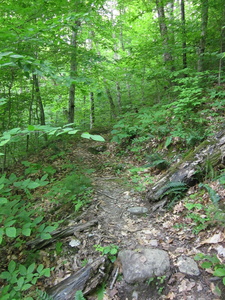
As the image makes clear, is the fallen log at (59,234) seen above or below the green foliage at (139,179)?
below

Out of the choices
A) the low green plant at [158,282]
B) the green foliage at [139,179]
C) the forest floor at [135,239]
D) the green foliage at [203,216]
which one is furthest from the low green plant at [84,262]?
the green foliage at [139,179]

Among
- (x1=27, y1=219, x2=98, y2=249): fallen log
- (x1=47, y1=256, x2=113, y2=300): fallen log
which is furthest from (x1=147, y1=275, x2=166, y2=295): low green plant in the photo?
(x1=27, y1=219, x2=98, y2=249): fallen log

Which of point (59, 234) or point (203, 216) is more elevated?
point (203, 216)

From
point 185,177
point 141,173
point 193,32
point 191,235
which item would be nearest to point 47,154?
point 141,173

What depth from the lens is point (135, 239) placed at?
3145 mm

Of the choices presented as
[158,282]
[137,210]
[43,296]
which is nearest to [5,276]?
[43,296]

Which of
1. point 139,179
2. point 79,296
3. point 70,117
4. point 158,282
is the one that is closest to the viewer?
point 79,296

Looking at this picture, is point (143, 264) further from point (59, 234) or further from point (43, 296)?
point (59, 234)

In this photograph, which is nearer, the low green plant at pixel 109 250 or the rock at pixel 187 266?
the rock at pixel 187 266

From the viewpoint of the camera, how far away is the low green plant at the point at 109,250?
9.28 ft

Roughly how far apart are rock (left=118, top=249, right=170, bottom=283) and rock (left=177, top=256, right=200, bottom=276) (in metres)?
0.17

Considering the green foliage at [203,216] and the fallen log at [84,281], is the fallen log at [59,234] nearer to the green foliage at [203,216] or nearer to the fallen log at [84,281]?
the fallen log at [84,281]

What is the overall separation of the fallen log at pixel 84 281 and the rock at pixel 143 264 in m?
0.26

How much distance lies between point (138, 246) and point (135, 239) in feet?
0.62
